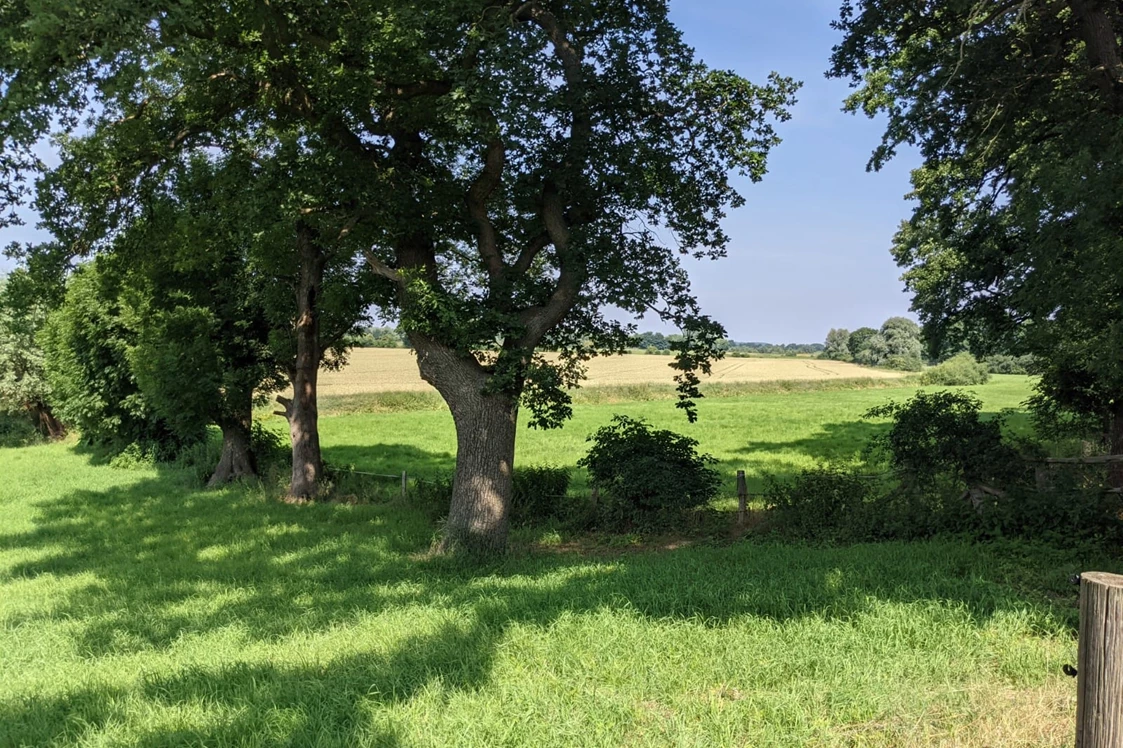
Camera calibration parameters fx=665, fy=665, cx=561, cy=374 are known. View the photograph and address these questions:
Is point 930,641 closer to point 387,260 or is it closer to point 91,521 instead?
point 387,260

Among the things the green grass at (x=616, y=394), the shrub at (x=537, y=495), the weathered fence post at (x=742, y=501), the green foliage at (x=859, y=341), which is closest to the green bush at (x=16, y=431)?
the green grass at (x=616, y=394)

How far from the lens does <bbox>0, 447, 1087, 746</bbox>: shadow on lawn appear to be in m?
4.85

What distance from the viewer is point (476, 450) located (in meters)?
11.4

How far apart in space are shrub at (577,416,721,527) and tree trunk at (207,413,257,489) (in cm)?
1434

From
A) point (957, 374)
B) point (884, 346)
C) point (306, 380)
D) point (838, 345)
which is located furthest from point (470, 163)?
point (838, 345)

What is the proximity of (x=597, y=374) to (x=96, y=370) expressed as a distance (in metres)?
43.6

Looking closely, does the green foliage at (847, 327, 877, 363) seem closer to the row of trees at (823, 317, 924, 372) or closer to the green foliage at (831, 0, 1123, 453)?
the row of trees at (823, 317, 924, 372)

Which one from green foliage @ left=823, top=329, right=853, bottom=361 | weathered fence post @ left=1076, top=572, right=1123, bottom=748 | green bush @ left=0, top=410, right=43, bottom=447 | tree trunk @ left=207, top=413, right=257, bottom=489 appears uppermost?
green foliage @ left=823, top=329, right=853, bottom=361

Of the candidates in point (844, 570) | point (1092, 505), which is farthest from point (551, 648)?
point (1092, 505)

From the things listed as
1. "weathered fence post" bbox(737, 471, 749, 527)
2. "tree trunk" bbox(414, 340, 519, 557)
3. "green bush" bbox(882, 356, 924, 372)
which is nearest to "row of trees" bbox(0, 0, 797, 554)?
"tree trunk" bbox(414, 340, 519, 557)

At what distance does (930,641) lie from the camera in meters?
5.38

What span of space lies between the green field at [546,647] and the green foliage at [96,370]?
652 inches

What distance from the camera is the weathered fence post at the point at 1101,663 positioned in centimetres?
253

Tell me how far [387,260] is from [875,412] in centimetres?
983
